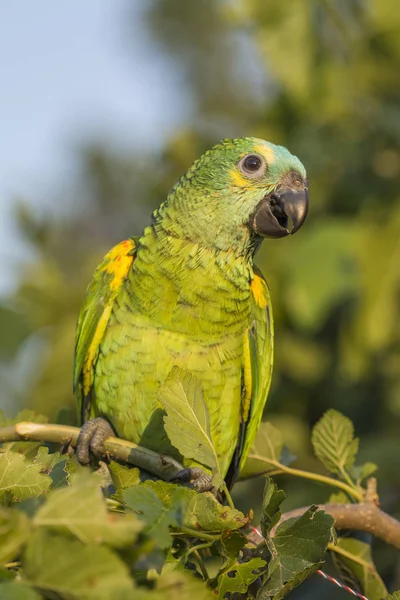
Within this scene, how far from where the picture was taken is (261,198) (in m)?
2.83

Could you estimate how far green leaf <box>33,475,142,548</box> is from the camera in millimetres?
1167

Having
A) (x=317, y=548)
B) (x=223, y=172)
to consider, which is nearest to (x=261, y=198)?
(x=223, y=172)

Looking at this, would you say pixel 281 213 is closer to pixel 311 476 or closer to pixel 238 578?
pixel 311 476

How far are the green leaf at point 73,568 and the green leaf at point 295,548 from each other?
544 millimetres

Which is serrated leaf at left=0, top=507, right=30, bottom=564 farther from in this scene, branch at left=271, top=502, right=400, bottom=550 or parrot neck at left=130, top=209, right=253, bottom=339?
parrot neck at left=130, top=209, right=253, bottom=339

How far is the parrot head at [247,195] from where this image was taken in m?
2.80

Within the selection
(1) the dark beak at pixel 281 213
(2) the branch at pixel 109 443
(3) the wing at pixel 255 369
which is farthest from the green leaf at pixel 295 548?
(1) the dark beak at pixel 281 213

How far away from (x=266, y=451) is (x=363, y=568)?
460 mm

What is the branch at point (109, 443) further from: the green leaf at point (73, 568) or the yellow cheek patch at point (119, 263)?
the yellow cheek patch at point (119, 263)

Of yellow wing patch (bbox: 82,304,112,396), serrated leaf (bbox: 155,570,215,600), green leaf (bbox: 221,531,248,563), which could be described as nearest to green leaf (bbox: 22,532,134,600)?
serrated leaf (bbox: 155,570,215,600)

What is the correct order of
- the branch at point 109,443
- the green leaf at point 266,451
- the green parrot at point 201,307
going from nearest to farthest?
the branch at point 109,443 < the green leaf at point 266,451 < the green parrot at point 201,307

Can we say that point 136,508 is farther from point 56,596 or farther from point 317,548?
point 317,548

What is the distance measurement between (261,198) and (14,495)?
1.66 metres

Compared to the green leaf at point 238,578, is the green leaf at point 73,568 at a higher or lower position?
higher
